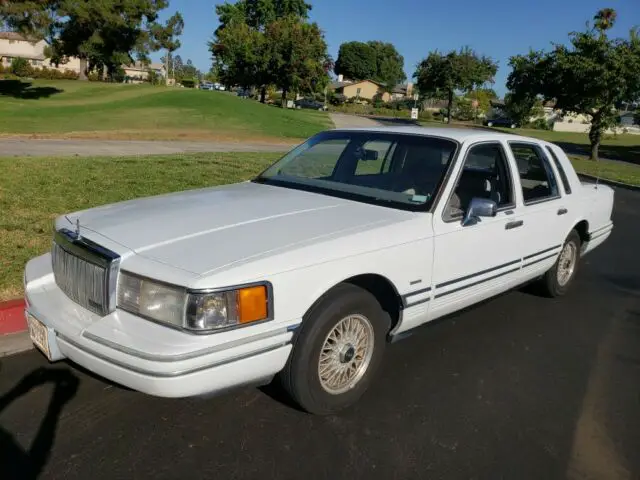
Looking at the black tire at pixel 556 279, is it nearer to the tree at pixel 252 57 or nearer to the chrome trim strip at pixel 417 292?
the chrome trim strip at pixel 417 292

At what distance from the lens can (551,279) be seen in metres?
5.43

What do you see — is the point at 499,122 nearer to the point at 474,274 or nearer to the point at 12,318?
the point at 474,274

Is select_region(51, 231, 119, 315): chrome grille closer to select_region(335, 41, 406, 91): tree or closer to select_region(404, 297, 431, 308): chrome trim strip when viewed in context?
select_region(404, 297, 431, 308): chrome trim strip

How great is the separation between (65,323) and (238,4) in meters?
94.0

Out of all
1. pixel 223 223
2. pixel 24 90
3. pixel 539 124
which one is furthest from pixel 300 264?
pixel 539 124

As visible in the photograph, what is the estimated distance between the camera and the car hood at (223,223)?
2881 mm

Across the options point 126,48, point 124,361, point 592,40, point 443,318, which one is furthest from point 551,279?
point 126,48

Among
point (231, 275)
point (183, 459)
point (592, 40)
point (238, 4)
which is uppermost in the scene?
point (238, 4)

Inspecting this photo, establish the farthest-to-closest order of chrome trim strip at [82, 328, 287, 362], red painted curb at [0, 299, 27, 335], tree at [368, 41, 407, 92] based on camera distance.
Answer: tree at [368, 41, 407, 92], red painted curb at [0, 299, 27, 335], chrome trim strip at [82, 328, 287, 362]

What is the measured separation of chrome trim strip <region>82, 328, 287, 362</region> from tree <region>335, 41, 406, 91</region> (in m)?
133

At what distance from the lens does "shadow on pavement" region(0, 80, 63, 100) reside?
43.6 meters

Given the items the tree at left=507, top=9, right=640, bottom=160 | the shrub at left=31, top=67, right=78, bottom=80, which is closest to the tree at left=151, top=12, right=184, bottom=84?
the shrub at left=31, top=67, right=78, bottom=80

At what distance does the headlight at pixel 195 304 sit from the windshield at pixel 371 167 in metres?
1.42

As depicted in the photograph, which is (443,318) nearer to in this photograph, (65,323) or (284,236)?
(284,236)
